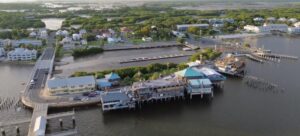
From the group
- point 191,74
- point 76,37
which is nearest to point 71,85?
point 191,74

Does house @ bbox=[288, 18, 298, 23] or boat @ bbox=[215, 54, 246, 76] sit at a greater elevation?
house @ bbox=[288, 18, 298, 23]

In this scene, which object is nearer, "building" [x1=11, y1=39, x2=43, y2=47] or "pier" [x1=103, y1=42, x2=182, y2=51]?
"building" [x1=11, y1=39, x2=43, y2=47]

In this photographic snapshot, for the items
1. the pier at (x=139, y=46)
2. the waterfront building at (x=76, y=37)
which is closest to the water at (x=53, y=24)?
the waterfront building at (x=76, y=37)

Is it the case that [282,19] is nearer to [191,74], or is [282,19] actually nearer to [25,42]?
[191,74]

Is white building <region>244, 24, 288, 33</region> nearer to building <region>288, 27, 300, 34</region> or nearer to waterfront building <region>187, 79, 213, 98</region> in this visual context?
building <region>288, 27, 300, 34</region>

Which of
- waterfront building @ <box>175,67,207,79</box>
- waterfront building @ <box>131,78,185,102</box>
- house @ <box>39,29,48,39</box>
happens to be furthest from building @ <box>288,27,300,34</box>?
house @ <box>39,29,48,39</box>
